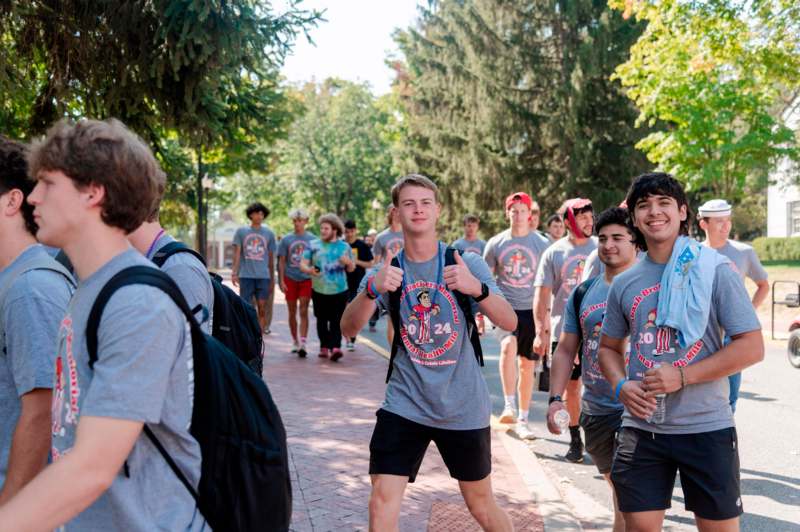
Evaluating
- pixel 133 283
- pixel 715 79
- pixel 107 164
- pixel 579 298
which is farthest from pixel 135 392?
pixel 715 79

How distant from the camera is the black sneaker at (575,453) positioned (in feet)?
21.9

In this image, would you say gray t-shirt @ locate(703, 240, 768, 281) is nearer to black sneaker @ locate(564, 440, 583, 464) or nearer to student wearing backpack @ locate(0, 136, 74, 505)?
black sneaker @ locate(564, 440, 583, 464)

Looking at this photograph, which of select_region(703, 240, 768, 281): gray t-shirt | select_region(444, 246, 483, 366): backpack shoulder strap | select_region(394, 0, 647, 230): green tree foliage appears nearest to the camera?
select_region(444, 246, 483, 366): backpack shoulder strap

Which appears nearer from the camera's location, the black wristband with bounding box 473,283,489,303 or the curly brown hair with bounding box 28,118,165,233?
the curly brown hair with bounding box 28,118,165,233

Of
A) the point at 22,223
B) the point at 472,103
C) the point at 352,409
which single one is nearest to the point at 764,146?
the point at 472,103

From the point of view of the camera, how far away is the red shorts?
42.0 ft

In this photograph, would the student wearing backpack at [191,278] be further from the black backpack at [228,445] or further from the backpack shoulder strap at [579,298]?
the backpack shoulder strap at [579,298]

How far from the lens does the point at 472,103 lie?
34094 mm

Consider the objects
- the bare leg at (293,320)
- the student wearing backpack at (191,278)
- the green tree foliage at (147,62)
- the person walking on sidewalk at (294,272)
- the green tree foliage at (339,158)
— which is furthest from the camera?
the green tree foliage at (339,158)

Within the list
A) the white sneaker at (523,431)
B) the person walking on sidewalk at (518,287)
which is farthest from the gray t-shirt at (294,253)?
the white sneaker at (523,431)

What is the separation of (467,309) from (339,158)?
41.8m

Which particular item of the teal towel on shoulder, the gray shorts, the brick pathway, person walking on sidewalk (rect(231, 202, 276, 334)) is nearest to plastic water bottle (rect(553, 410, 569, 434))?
the teal towel on shoulder

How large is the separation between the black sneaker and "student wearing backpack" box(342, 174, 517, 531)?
2.91 m

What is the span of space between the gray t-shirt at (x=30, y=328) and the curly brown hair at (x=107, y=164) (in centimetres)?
44
